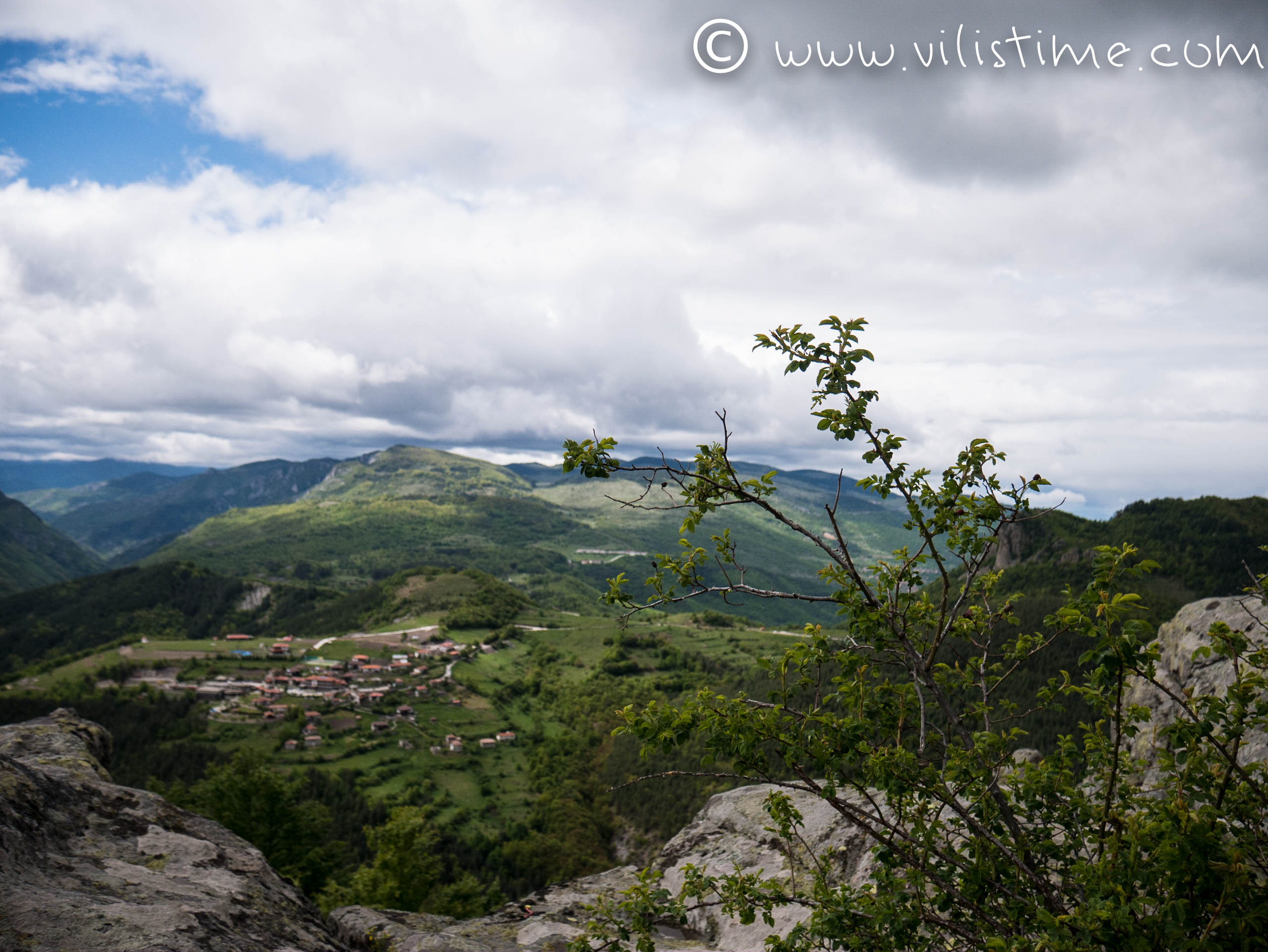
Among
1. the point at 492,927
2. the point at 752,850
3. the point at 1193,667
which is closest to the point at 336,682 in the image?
the point at 492,927

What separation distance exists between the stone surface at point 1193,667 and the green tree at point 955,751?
26.6 feet

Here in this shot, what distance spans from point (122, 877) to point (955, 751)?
9540mm

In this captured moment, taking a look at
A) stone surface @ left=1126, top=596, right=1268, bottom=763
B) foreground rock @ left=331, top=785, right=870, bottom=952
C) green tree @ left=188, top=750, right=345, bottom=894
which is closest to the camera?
foreground rock @ left=331, top=785, right=870, bottom=952

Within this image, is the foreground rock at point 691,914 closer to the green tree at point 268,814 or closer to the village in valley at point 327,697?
the green tree at point 268,814

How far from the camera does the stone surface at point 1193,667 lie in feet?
40.9

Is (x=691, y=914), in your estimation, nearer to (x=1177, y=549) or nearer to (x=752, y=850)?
(x=752, y=850)

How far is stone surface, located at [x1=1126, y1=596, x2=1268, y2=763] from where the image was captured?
1247 centimetres

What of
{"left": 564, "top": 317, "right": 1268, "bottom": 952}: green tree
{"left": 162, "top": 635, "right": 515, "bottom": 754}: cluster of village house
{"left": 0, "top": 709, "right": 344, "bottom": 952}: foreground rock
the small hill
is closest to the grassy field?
{"left": 162, "top": 635, "right": 515, "bottom": 754}: cluster of village house

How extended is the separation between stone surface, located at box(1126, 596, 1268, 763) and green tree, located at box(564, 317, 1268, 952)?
319 inches

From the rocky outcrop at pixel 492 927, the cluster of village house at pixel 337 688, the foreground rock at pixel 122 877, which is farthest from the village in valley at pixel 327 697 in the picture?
the foreground rock at pixel 122 877

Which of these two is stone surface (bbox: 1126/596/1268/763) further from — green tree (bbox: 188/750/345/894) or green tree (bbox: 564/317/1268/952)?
green tree (bbox: 188/750/345/894)

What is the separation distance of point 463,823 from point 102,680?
116 meters

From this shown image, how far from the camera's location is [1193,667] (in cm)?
1748

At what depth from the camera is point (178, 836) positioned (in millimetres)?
9477
